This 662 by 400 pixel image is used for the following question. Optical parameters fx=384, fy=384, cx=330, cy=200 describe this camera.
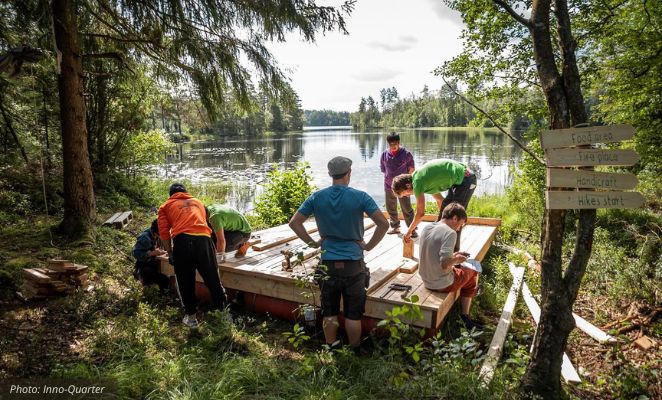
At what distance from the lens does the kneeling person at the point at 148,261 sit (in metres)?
4.69

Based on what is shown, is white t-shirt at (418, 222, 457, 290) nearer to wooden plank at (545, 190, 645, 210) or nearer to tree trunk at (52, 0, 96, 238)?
wooden plank at (545, 190, 645, 210)

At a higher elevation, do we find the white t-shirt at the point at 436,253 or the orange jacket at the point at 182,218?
the orange jacket at the point at 182,218

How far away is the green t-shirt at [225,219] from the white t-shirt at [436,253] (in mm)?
2212

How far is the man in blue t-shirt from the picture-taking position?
3.03 metres

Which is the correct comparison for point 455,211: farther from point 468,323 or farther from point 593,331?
point 593,331

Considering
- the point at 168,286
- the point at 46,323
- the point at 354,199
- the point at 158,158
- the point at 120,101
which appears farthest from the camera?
the point at 158,158

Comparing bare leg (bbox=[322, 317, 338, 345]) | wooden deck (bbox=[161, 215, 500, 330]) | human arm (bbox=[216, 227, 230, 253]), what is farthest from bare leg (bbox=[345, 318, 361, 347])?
human arm (bbox=[216, 227, 230, 253])

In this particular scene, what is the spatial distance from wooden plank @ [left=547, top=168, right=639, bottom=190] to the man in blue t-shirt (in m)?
1.21

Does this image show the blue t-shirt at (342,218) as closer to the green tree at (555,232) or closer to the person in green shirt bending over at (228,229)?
the green tree at (555,232)

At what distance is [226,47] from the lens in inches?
228

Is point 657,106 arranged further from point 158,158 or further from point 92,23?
point 158,158

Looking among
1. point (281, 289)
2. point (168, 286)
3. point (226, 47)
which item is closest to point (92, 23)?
point (226, 47)

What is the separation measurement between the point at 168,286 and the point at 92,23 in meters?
4.60

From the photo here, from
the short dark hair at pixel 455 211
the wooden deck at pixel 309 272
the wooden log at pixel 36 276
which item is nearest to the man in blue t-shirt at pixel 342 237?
the wooden deck at pixel 309 272
